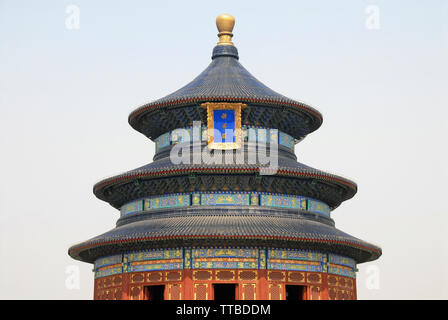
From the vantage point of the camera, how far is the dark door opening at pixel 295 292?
4515 centimetres

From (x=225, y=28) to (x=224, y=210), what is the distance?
44.3ft

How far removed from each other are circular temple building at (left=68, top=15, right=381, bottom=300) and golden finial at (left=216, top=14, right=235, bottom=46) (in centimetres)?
308

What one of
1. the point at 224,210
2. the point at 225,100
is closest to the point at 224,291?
the point at 224,210

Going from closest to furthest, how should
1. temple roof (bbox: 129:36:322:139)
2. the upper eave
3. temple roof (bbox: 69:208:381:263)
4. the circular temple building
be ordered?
temple roof (bbox: 69:208:381:263) → the circular temple building → the upper eave → temple roof (bbox: 129:36:322:139)

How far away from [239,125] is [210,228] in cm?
713

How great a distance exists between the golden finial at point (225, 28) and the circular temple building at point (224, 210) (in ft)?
10.1

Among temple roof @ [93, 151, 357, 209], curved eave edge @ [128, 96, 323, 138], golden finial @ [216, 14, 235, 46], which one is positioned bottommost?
temple roof @ [93, 151, 357, 209]

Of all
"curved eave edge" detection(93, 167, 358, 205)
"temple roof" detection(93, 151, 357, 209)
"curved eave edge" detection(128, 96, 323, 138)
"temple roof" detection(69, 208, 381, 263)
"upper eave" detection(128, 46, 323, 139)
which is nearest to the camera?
"temple roof" detection(69, 208, 381, 263)

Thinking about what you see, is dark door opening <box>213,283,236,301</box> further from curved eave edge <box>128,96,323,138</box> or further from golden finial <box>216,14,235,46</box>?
golden finial <box>216,14,235,46</box>

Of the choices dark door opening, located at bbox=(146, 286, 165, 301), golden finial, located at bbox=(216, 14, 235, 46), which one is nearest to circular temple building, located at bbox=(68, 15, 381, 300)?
dark door opening, located at bbox=(146, 286, 165, 301)

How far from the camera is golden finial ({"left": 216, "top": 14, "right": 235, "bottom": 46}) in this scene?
53.6m

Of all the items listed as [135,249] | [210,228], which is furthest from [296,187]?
[135,249]

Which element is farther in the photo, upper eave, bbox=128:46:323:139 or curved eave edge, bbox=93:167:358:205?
upper eave, bbox=128:46:323:139

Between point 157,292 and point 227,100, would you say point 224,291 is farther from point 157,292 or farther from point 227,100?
point 227,100
